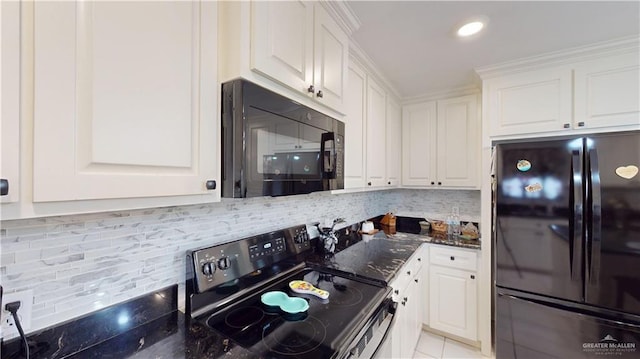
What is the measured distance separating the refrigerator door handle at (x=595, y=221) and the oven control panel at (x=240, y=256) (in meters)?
1.81

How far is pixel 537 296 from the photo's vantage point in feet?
5.75

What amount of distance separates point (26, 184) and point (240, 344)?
70 centimetres

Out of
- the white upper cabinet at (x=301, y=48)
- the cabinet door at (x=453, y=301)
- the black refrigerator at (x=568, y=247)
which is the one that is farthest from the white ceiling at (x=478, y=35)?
the cabinet door at (x=453, y=301)

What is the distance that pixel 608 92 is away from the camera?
5.73ft

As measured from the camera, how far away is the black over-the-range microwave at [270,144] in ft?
2.78

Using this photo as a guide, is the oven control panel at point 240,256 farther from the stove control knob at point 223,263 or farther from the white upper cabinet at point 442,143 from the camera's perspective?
the white upper cabinet at point 442,143

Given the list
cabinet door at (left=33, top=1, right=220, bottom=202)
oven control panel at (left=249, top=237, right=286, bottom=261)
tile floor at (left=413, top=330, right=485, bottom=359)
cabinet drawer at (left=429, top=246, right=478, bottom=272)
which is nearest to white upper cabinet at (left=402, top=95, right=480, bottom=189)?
cabinet drawer at (left=429, top=246, right=478, bottom=272)

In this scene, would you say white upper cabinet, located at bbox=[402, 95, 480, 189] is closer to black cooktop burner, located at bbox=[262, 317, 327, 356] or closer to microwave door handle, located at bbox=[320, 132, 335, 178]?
microwave door handle, located at bbox=[320, 132, 335, 178]

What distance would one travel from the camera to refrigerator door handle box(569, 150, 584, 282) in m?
1.60

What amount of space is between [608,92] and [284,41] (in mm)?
2272

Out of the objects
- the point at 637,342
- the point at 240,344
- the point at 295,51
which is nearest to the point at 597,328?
the point at 637,342

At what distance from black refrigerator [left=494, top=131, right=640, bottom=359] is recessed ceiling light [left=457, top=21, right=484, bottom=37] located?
837mm

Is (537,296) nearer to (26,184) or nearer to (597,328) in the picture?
(597,328)

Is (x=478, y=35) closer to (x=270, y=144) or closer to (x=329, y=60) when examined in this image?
(x=329, y=60)
